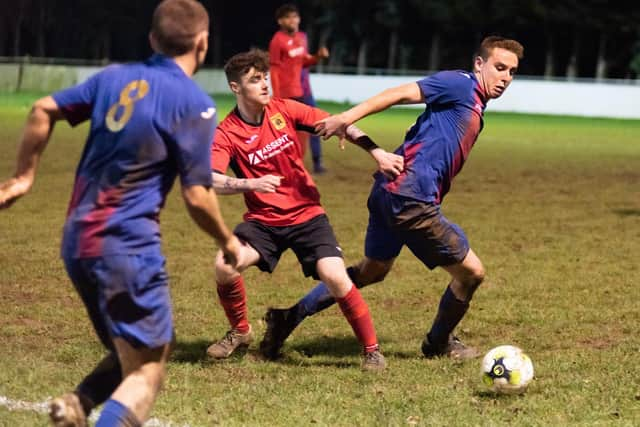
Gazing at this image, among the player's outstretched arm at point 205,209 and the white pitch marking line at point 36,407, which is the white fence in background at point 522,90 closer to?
the white pitch marking line at point 36,407

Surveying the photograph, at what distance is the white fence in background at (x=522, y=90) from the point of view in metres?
35.0

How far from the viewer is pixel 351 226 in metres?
10.9

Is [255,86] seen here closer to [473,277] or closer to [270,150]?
[270,150]

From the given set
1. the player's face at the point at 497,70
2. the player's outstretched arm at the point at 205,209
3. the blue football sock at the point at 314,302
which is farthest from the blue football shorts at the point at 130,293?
the player's face at the point at 497,70

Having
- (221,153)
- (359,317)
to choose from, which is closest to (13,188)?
(221,153)

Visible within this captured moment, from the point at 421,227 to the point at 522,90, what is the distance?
3261 cm

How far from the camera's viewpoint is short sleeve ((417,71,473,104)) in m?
5.68

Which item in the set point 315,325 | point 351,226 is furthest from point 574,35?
point 315,325

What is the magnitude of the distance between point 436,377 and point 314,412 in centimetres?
96

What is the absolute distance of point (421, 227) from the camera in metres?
5.78

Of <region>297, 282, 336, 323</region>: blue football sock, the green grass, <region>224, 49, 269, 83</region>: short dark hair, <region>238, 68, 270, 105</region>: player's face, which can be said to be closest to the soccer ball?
the green grass

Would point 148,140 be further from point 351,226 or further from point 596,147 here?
point 596,147

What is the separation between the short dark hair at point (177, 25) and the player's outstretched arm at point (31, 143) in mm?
454

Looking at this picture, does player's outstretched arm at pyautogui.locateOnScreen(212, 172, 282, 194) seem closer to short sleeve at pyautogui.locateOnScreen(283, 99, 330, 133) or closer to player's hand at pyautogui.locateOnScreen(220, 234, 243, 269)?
short sleeve at pyautogui.locateOnScreen(283, 99, 330, 133)
